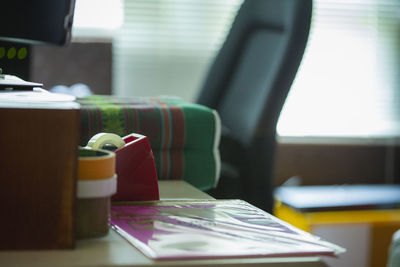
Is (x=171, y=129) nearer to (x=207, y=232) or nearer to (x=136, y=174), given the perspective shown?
(x=136, y=174)

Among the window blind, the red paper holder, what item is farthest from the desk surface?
the window blind

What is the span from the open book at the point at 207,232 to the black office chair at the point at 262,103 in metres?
0.74

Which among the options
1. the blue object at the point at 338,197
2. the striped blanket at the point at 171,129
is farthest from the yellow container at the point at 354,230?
the striped blanket at the point at 171,129

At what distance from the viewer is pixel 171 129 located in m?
1.09

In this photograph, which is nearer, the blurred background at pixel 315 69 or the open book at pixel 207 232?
the open book at pixel 207 232

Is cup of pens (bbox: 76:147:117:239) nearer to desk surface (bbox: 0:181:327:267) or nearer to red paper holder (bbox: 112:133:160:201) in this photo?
desk surface (bbox: 0:181:327:267)

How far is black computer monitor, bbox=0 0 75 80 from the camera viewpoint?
0.99m

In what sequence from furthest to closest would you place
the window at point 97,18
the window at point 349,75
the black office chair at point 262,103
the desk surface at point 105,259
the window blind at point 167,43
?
the window at point 349,75
the window blind at point 167,43
the window at point 97,18
the black office chair at point 262,103
the desk surface at point 105,259

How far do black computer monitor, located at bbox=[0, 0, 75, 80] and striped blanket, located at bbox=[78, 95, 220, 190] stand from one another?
0.13 meters

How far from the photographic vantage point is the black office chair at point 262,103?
1.65m

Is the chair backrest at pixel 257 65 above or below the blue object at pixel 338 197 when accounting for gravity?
above

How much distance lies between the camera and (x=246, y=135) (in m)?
1.69

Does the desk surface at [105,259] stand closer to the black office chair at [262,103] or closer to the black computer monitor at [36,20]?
the black computer monitor at [36,20]

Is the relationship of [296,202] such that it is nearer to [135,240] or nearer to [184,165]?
[184,165]
